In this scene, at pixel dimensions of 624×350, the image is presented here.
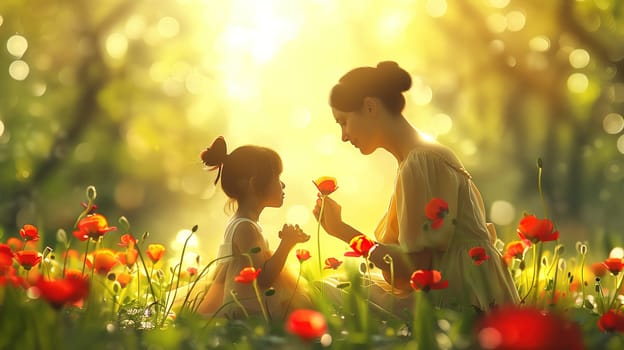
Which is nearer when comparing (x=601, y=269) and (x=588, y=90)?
(x=601, y=269)

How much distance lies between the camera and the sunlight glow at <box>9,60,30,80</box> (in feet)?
45.6

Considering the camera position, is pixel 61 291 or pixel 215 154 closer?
pixel 61 291

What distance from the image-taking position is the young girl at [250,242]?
13.8ft

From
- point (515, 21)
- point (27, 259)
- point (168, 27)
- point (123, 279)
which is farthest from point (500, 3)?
point (27, 259)

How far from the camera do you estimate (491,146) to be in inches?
522

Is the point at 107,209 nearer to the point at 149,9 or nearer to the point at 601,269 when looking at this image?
the point at 149,9

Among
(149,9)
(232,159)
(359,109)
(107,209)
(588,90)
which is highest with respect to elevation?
(149,9)

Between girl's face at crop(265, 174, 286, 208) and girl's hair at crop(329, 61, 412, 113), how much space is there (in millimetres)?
627

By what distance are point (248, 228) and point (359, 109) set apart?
95 centimetres

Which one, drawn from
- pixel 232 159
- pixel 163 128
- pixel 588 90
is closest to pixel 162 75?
pixel 163 128

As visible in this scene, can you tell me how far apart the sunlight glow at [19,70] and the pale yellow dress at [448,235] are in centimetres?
1146

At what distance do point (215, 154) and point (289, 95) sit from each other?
38.8 ft

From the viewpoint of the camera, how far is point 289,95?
16344 mm

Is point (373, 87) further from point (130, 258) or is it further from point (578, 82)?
point (578, 82)
